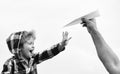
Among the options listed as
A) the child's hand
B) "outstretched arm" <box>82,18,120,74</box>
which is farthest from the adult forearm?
the child's hand

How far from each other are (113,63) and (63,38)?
4325 mm

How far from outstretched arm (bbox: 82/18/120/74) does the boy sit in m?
4.37

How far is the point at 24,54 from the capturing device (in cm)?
604

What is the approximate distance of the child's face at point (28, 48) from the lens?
593 cm

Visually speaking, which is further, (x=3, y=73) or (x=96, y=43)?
(x=3, y=73)

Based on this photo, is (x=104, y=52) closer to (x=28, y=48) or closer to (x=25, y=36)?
(x=28, y=48)

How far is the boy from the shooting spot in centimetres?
591

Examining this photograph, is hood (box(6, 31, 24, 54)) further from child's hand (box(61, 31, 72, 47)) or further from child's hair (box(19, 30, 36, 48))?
child's hand (box(61, 31, 72, 47))

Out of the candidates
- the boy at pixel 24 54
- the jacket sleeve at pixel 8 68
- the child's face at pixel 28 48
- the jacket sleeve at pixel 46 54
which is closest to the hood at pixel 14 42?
the boy at pixel 24 54

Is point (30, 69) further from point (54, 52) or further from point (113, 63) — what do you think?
point (113, 63)

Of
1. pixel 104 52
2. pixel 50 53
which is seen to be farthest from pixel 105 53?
pixel 50 53

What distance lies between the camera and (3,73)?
5.76 m

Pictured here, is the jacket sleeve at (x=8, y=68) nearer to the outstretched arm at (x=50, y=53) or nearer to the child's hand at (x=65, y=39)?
the outstretched arm at (x=50, y=53)

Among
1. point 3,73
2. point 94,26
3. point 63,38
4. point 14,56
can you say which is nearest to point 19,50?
point 14,56
